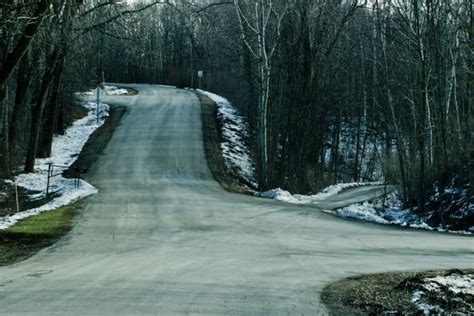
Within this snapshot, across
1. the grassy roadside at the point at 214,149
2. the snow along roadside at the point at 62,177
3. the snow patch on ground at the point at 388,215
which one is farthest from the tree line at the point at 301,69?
the grassy roadside at the point at 214,149

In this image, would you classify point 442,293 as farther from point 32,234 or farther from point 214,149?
point 214,149

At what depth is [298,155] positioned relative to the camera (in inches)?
1220

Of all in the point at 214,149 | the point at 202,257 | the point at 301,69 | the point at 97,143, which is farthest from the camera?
the point at 97,143

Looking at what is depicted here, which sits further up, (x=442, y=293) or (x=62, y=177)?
(x=62, y=177)

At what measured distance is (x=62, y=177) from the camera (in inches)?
1129

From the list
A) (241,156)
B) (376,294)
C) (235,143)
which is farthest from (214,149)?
(376,294)

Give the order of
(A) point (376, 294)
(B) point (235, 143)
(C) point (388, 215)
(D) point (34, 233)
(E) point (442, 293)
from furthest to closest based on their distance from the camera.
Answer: (B) point (235, 143) → (C) point (388, 215) → (D) point (34, 233) → (A) point (376, 294) → (E) point (442, 293)

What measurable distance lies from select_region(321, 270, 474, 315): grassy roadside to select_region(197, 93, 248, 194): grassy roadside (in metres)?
18.5

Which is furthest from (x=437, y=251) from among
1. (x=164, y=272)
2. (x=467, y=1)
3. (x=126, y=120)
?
(x=126, y=120)

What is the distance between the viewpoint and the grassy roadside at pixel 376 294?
7.13 meters

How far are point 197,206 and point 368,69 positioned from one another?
33.0m

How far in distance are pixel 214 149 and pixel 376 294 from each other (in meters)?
30.2

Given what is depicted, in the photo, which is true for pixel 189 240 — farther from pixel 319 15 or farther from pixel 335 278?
pixel 319 15

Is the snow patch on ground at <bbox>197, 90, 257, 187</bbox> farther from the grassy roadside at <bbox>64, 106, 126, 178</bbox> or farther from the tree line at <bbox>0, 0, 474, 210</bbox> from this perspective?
the grassy roadside at <bbox>64, 106, 126, 178</bbox>
